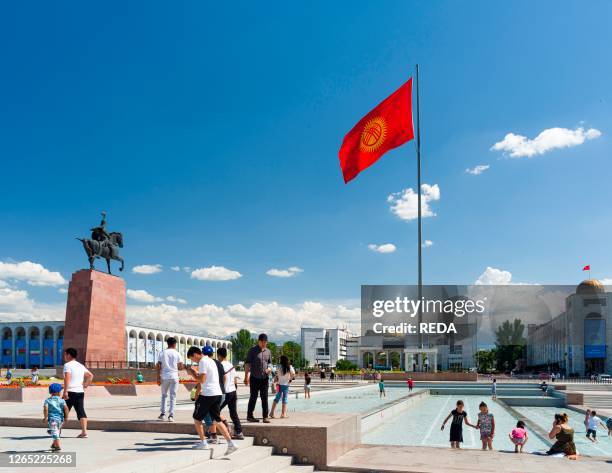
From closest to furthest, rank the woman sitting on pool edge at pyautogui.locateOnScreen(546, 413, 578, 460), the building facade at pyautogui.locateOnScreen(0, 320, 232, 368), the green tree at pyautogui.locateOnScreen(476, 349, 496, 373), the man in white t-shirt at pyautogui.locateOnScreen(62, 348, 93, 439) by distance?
1. the man in white t-shirt at pyautogui.locateOnScreen(62, 348, 93, 439)
2. the woman sitting on pool edge at pyautogui.locateOnScreen(546, 413, 578, 460)
3. the building facade at pyautogui.locateOnScreen(0, 320, 232, 368)
4. the green tree at pyautogui.locateOnScreen(476, 349, 496, 373)

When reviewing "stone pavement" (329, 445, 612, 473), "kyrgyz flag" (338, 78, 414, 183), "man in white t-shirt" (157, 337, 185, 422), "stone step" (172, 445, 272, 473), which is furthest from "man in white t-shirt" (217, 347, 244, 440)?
"kyrgyz flag" (338, 78, 414, 183)

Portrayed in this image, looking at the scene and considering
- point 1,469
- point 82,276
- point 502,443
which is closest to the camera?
point 1,469

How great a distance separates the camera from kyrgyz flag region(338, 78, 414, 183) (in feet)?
73.6

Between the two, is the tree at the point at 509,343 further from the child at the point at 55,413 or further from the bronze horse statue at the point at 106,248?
the child at the point at 55,413

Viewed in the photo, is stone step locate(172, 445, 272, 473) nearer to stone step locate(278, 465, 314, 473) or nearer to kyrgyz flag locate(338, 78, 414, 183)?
stone step locate(278, 465, 314, 473)

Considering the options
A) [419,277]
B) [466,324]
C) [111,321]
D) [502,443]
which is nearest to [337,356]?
[466,324]

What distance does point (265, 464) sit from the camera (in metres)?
8.96

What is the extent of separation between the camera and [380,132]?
23000 mm

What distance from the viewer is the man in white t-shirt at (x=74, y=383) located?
29.8ft

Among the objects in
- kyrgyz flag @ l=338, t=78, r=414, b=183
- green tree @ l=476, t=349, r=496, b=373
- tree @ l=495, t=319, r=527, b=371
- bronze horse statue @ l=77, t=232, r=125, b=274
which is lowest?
green tree @ l=476, t=349, r=496, b=373

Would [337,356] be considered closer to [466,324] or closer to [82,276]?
[466,324]

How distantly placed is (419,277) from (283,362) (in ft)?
123

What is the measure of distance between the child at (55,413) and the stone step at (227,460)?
197cm

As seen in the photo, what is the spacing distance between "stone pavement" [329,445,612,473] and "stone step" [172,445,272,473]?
52.5 inches
